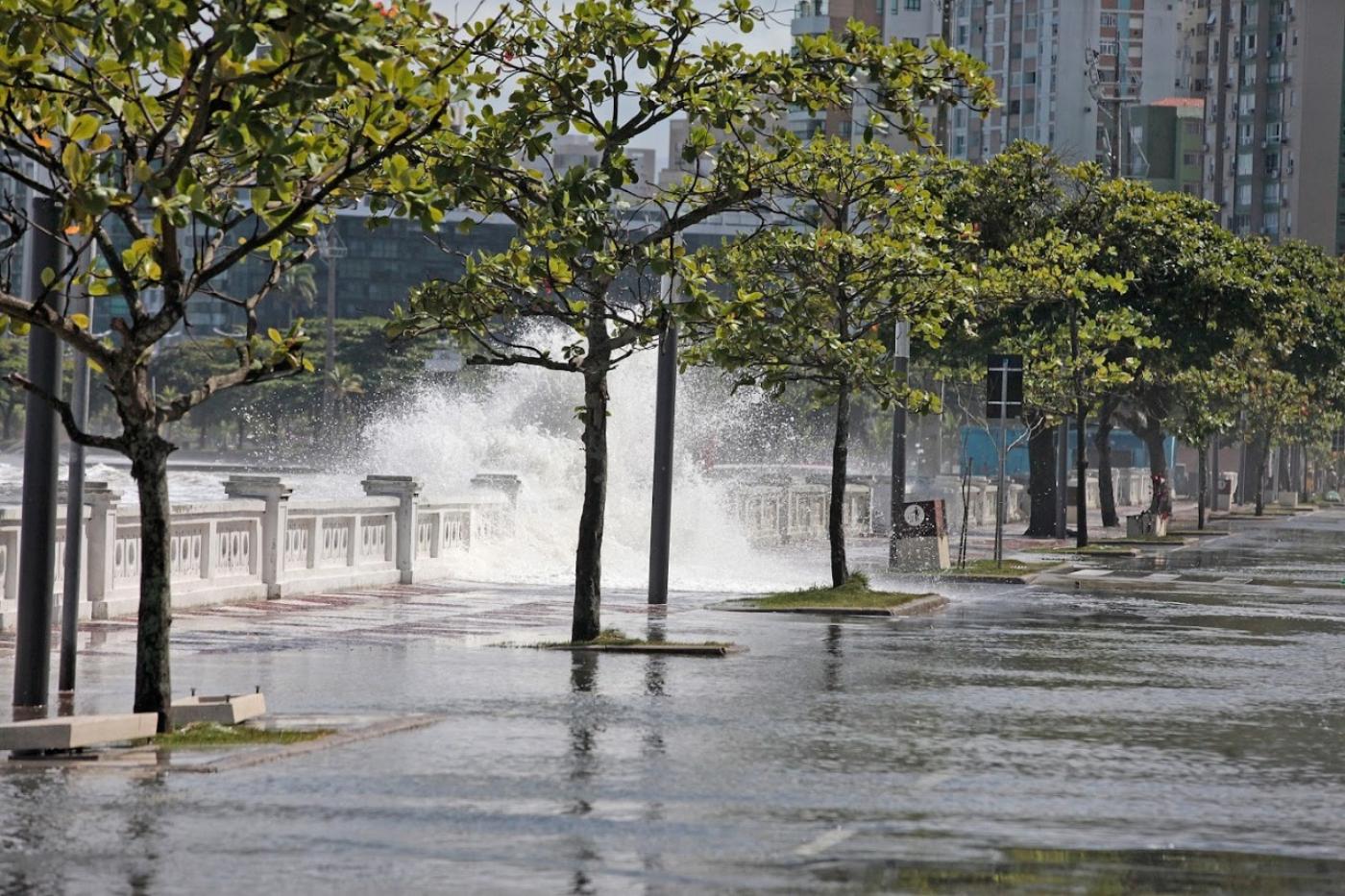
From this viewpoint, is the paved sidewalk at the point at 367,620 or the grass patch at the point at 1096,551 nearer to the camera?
the paved sidewalk at the point at 367,620

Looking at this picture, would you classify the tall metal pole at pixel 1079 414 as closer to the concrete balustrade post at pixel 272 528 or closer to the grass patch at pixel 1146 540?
the grass patch at pixel 1146 540

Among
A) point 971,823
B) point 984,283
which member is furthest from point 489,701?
point 984,283

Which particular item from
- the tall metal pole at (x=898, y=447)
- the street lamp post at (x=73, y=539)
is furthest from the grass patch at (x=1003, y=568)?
the street lamp post at (x=73, y=539)

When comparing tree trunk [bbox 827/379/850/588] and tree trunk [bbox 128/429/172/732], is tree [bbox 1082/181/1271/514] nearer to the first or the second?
tree trunk [bbox 827/379/850/588]

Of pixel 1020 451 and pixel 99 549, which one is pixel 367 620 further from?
pixel 1020 451

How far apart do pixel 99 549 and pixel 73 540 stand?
7.68 metres

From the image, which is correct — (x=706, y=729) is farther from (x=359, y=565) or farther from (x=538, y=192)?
(x=359, y=565)

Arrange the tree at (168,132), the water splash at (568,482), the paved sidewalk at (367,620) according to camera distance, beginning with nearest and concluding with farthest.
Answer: the tree at (168,132)
the paved sidewalk at (367,620)
the water splash at (568,482)

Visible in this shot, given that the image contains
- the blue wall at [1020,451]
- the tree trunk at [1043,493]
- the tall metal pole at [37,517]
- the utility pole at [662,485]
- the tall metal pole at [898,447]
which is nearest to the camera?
the tall metal pole at [37,517]

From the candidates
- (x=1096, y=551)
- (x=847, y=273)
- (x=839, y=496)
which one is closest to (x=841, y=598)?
(x=839, y=496)

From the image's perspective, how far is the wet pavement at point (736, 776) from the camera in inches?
368

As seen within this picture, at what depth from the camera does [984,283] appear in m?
33.6

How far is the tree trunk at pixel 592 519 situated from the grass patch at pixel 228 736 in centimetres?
765

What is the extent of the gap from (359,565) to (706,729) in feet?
55.1
